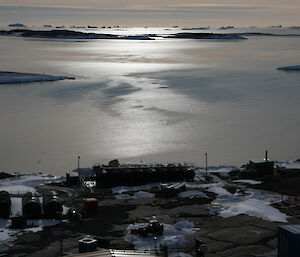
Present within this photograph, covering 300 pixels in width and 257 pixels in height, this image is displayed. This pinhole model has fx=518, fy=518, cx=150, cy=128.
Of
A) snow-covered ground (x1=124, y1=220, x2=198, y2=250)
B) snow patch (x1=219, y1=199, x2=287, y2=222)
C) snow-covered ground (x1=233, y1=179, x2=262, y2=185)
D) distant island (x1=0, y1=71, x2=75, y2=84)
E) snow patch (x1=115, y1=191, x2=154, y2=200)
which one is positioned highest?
distant island (x1=0, y1=71, x2=75, y2=84)

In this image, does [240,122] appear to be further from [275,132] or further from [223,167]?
[223,167]

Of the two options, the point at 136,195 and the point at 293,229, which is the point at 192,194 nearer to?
the point at 136,195

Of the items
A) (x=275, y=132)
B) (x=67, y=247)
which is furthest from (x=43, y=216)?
(x=275, y=132)

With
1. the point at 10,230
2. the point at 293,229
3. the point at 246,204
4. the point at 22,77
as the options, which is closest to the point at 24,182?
the point at 10,230

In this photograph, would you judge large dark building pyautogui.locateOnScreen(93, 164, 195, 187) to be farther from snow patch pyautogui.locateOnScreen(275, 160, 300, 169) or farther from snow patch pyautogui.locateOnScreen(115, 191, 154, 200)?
snow patch pyautogui.locateOnScreen(275, 160, 300, 169)

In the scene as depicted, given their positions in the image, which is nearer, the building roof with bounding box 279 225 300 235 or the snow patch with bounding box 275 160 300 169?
the building roof with bounding box 279 225 300 235

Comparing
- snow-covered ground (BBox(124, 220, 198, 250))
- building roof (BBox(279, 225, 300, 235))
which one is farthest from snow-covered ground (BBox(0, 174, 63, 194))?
building roof (BBox(279, 225, 300, 235))

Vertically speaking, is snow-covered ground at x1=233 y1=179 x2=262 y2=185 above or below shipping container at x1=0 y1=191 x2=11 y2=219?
above

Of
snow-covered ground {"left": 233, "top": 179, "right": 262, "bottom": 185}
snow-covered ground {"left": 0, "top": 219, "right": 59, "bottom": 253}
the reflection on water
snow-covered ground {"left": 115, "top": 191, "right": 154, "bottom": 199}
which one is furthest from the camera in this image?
the reflection on water
